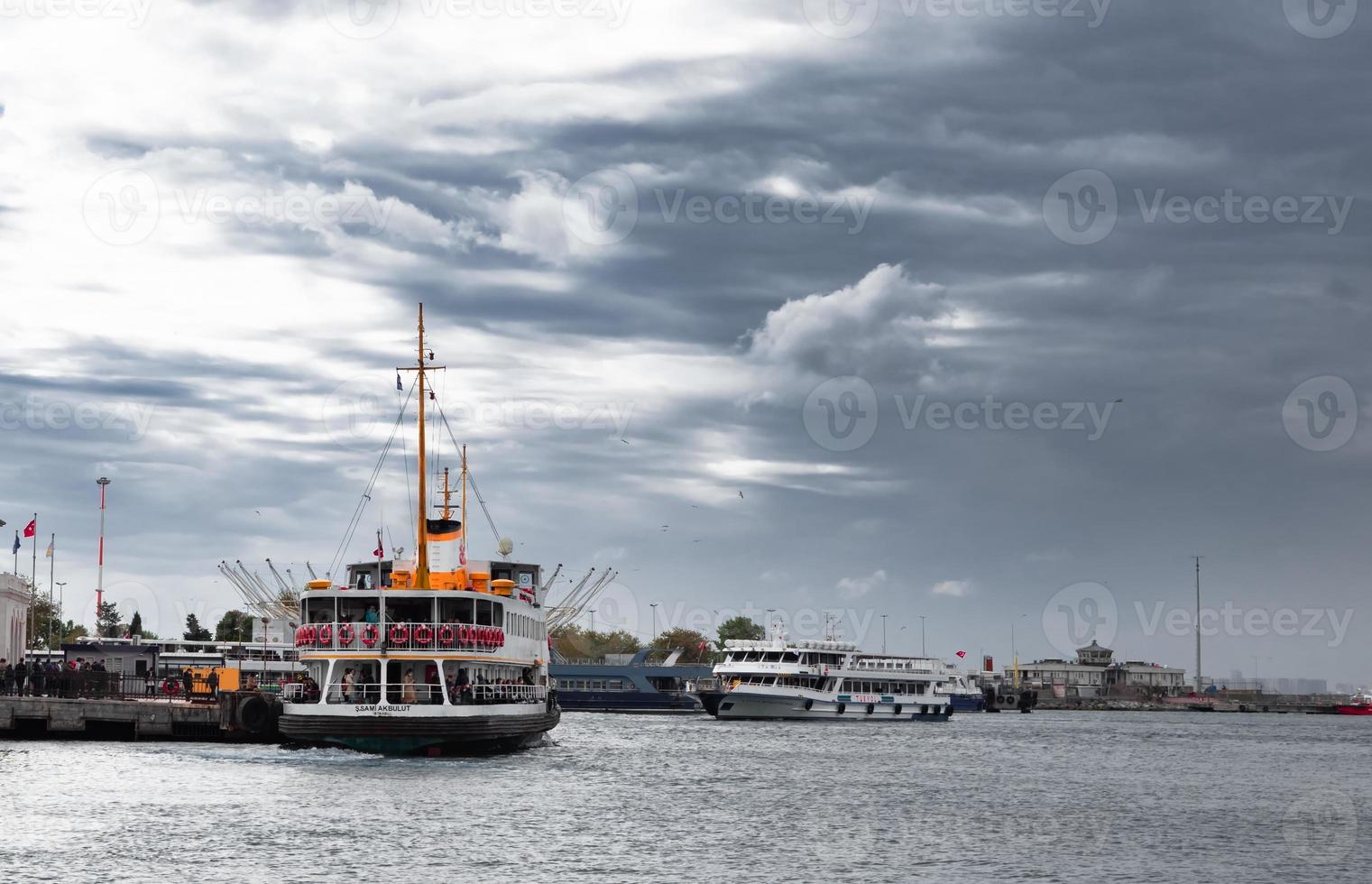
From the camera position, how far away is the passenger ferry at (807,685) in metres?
125

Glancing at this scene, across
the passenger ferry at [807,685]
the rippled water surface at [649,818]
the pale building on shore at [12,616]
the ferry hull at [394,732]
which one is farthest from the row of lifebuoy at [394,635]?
the passenger ferry at [807,685]

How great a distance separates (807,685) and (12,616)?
64.7 metres

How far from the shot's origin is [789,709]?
4983 inches

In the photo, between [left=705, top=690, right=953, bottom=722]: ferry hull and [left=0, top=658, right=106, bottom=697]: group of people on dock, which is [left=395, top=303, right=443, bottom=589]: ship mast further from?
[left=705, top=690, right=953, bottom=722]: ferry hull

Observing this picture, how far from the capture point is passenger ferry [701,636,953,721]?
125 meters

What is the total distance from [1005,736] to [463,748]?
65.5m

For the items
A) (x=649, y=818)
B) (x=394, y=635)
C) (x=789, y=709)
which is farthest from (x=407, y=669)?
(x=789, y=709)

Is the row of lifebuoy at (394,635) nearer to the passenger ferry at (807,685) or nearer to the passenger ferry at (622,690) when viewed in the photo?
the passenger ferry at (807,685)

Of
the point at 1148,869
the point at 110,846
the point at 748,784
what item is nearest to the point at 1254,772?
the point at 748,784

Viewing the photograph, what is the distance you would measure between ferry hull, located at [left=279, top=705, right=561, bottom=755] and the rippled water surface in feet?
3.18

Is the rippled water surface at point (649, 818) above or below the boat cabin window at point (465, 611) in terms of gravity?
below

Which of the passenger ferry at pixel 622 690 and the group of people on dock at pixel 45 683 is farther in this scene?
the passenger ferry at pixel 622 690

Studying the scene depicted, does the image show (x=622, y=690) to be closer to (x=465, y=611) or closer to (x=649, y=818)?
(x=465, y=611)

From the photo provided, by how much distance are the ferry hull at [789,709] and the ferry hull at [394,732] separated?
225ft
